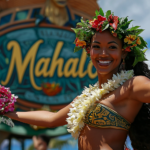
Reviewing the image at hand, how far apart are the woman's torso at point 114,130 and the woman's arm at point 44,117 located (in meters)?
0.29

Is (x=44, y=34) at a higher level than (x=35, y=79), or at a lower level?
higher

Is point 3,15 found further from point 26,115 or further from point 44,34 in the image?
point 26,115

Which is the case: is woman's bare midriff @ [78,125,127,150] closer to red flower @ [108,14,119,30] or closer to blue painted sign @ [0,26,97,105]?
red flower @ [108,14,119,30]

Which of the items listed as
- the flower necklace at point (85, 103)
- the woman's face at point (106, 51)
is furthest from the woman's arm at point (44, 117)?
the woman's face at point (106, 51)

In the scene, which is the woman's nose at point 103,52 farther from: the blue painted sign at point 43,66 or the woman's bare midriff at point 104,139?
the blue painted sign at point 43,66

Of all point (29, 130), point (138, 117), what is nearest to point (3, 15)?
point (29, 130)

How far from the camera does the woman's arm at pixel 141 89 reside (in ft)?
4.83

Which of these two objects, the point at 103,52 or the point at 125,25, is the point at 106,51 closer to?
the point at 103,52

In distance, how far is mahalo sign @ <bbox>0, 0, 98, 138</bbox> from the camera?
23.2 feet

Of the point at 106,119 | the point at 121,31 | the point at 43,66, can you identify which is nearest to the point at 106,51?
the point at 121,31

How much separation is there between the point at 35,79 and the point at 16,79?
57 cm

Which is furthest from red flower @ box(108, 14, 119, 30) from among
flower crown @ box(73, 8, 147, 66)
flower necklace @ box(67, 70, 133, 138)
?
flower necklace @ box(67, 70, 133, 138)

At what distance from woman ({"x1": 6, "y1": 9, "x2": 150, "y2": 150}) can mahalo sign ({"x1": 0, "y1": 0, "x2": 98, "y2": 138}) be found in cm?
521

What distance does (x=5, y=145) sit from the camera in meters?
7.62
